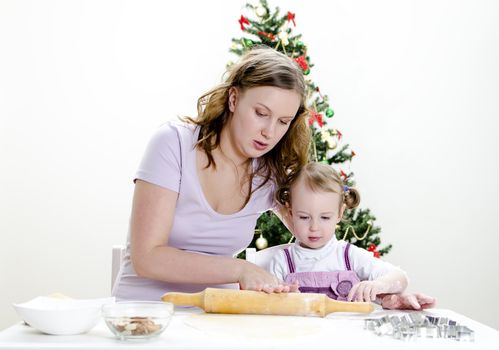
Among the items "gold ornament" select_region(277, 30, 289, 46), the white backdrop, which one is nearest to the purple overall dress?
"gold ornament" select_region(277, 30, 289, 46)

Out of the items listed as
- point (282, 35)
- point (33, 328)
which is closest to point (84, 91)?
point (282, 35)

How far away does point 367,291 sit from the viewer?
174 centimetres

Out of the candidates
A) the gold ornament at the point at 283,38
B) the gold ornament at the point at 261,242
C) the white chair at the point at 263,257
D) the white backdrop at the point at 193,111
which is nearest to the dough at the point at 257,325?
the white chair at the point at 263,257

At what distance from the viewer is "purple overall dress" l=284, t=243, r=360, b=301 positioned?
1979mm

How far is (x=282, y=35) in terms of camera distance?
3.60 meters

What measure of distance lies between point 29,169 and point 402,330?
3.75 m

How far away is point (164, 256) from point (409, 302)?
607 mm

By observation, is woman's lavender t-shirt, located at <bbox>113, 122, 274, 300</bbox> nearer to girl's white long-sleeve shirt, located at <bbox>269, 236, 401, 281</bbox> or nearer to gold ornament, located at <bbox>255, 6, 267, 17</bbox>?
girl's white long-sleeve shirt, located at <bbox>269, 236, 401, 281</bbox>

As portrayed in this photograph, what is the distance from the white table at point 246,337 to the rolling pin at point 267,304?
0.11 feet

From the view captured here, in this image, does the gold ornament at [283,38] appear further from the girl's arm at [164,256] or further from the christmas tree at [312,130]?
the girl's arm at [164,256]

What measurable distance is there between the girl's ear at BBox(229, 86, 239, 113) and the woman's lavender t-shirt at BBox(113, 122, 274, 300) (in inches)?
4.8

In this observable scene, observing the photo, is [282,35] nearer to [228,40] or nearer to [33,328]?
[228,40]

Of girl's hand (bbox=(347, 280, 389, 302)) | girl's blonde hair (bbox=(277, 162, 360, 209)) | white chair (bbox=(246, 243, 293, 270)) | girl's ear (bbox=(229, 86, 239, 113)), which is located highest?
girl's ear (bbox=(229, 86, 239, 113))

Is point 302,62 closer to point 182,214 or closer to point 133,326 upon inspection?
point 182,214
